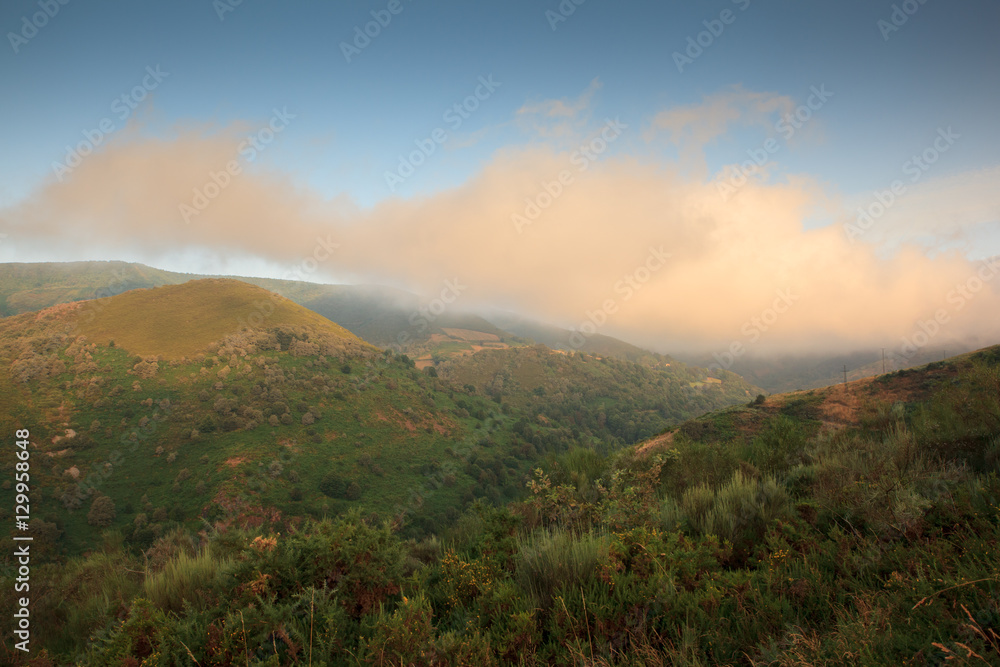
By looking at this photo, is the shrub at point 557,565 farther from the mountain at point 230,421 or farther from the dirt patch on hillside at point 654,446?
the mountain at point 230,421

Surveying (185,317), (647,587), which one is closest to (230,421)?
(185,317)

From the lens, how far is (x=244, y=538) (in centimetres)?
657

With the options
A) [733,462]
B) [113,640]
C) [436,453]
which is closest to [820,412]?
[733,462]

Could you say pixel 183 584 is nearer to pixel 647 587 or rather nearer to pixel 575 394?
pixel 647 587

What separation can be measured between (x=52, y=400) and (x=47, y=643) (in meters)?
84.2

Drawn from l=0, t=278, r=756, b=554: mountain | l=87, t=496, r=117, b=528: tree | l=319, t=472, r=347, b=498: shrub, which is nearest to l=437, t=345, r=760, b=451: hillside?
l=0, t=278, r=756, b=554: mountain

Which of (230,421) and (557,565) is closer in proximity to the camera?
(557,565)

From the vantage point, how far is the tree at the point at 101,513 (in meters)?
46.9

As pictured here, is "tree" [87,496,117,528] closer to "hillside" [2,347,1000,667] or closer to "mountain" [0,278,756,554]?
"mountain" [0,278,756,554]

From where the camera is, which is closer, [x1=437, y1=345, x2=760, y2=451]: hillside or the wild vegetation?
the wild vegetation

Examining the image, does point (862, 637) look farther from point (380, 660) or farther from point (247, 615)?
point (247, 615)

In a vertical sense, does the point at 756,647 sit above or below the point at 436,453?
above

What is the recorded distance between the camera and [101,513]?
4725cm

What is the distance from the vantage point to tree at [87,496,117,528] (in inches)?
1848
